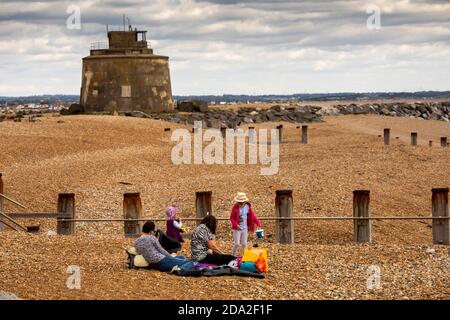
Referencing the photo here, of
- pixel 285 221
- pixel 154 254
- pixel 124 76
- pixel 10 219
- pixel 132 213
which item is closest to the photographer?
pixel 154 254

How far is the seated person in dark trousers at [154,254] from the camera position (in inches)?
543

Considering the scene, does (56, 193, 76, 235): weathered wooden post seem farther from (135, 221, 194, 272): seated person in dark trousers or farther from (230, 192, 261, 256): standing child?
(135, 221, 194, 272): seated person in dark trousers

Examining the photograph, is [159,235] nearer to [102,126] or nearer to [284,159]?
[284,159]

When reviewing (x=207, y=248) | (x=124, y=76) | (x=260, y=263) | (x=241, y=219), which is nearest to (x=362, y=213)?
(x=241, y=219)

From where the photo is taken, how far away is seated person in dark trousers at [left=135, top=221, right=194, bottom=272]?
1379 centimetres

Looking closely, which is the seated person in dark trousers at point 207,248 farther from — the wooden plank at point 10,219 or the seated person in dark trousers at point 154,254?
the wooden plank at point 10,219

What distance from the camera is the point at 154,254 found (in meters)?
13.8

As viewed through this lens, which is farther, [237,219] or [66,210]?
[66,210]

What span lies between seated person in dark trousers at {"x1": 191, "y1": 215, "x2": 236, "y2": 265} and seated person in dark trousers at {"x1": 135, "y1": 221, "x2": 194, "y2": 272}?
30 centimetres

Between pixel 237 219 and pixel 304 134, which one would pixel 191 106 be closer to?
pixel 304 134

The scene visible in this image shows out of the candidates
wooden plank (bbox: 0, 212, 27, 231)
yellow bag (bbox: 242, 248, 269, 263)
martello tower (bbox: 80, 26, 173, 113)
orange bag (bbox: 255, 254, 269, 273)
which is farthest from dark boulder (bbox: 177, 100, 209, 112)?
orange bag (bbox: 255, 254, 269, 273)

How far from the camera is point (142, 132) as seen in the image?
36.6 metres

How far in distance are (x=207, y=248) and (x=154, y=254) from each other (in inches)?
32.5
